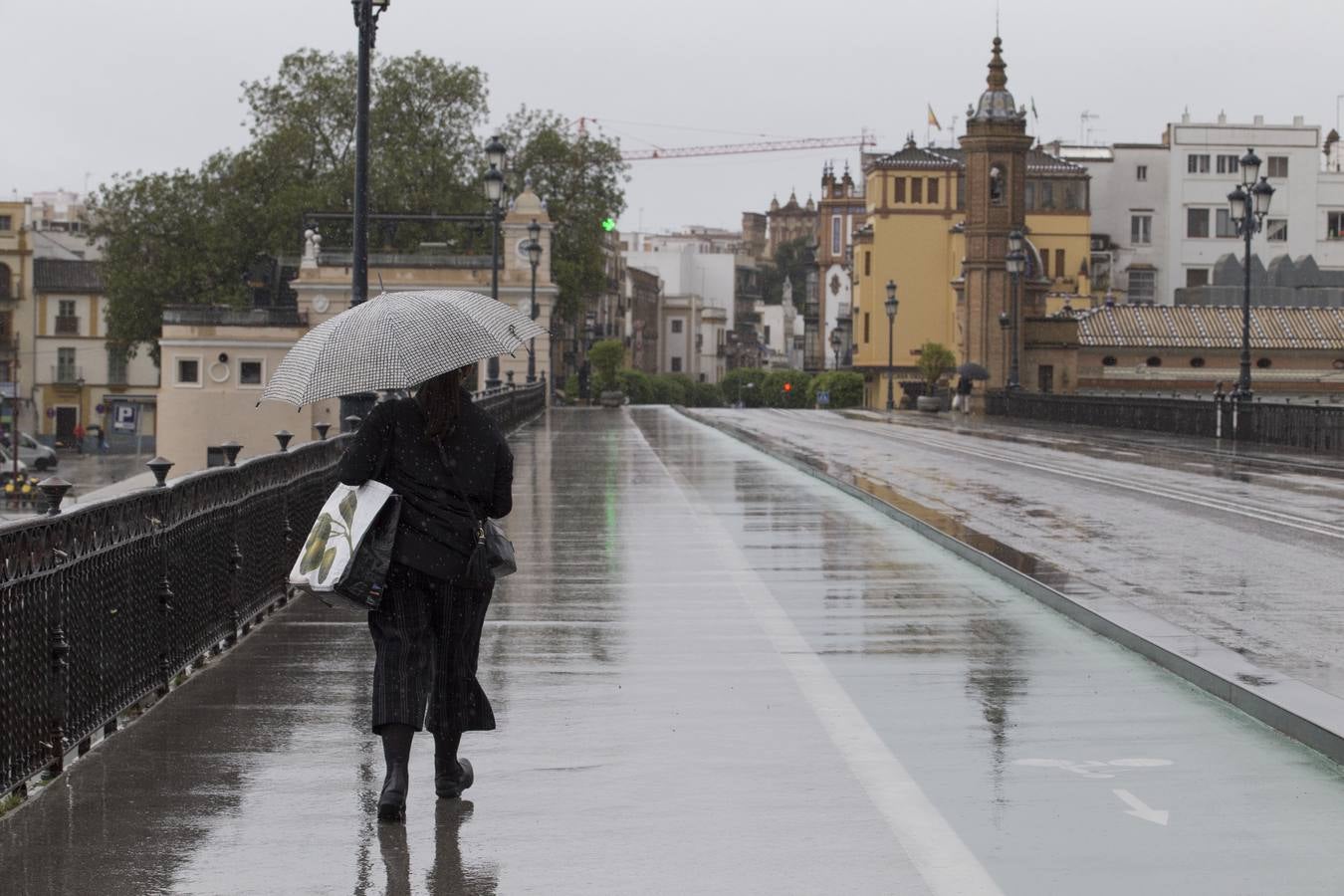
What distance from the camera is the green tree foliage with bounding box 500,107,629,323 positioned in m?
94.8

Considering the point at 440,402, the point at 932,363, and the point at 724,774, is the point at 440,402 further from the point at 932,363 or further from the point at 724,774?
the point at 932,363

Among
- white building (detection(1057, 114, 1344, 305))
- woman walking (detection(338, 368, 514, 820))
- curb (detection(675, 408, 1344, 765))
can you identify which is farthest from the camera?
white building (detection(1057, 114, 1344, 305))

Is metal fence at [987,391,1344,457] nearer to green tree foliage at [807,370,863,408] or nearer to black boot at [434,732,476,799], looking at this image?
black boot at [434,732,476,799]

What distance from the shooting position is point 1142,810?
23.2 feet

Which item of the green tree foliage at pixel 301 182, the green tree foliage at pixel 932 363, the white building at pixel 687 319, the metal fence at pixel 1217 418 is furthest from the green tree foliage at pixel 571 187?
the white building at pixel 687 319

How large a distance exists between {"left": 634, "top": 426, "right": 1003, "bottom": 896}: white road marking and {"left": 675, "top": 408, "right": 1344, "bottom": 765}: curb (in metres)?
1.81

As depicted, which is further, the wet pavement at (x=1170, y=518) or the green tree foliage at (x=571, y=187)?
the green tree foliage at (x=571, y=187)

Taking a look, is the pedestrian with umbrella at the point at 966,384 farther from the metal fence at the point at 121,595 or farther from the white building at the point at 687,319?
the white building at the point at 687,319

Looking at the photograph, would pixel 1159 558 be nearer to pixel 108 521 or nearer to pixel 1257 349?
pixel 108 521

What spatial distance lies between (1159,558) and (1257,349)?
71848 millimetres

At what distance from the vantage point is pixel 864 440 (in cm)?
4269

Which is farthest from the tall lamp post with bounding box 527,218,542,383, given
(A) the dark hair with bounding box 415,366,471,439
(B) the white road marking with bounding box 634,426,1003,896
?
(A) the dark hair with bounding box 415,366,471,439

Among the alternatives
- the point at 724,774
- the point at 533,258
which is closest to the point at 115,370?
the point at 533,258

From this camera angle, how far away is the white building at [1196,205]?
11912cm
